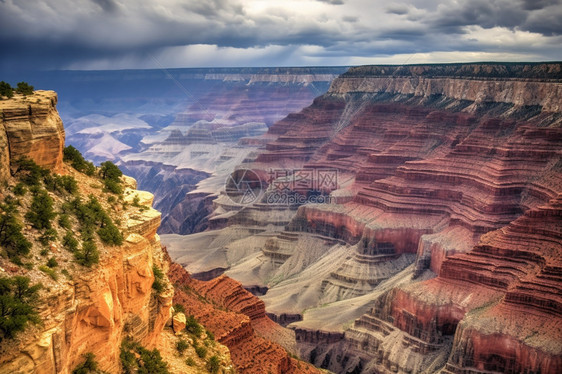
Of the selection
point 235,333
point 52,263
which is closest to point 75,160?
point 52,263

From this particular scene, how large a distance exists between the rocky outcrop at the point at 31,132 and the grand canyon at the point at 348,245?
6cm

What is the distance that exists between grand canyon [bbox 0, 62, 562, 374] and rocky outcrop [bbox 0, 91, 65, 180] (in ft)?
0.21

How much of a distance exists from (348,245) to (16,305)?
239 feet

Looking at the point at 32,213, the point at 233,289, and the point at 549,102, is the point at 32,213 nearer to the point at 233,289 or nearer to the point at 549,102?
the point at 233,289

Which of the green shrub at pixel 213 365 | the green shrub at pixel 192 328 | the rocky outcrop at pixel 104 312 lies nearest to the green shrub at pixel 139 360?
the rocky outcrop at pixel 104 312

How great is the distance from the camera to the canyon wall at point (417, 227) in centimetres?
5112

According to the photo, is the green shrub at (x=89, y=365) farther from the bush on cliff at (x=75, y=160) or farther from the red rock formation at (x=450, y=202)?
the red rock formation at (x=450, y=202)

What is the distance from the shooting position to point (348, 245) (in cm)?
8738

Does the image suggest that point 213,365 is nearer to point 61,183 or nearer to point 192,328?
point 192,328

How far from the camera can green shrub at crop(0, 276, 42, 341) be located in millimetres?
16141

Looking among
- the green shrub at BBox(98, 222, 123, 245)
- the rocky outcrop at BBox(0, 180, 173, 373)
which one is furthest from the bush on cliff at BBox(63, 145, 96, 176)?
the green shrub at BBox(98, 222, 123, 245)

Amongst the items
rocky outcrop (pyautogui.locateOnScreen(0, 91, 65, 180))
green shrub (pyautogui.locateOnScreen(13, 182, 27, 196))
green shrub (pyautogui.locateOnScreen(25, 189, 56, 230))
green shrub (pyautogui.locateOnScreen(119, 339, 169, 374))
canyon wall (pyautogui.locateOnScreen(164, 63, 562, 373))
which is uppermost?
rocky outcrop (pyautogui.locateOnScreen(0, 91, 65, 180))

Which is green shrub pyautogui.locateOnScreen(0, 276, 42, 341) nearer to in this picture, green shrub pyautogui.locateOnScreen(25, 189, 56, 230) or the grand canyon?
the grand canyon

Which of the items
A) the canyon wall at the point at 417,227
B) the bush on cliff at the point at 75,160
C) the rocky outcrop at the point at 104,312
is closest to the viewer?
the rocky outcrop at the point at 104,312
